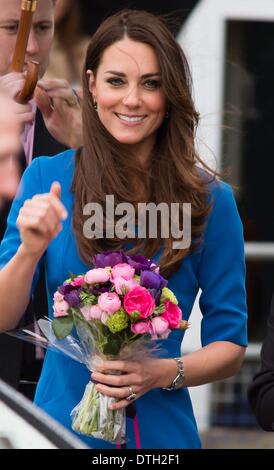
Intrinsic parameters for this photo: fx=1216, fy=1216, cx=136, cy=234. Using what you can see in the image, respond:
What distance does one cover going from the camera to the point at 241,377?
225 inches

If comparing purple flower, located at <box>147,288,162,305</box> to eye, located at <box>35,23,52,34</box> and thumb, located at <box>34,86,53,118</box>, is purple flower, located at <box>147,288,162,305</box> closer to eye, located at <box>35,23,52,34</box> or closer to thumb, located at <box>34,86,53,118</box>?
thumb, located at <box>34,86,53,118</box>

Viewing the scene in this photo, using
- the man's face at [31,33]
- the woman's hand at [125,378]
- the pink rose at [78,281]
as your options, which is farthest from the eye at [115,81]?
the woman's hand at [125,378]

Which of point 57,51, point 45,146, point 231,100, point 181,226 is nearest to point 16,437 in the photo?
point 181,226

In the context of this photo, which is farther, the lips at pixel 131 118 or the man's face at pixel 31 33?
the man's face at pixel 31 33

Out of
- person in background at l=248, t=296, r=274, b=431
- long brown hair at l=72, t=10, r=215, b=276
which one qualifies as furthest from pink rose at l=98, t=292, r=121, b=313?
person in background at l=248, t=296, r=274, b=431

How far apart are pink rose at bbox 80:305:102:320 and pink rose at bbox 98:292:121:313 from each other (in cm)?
1

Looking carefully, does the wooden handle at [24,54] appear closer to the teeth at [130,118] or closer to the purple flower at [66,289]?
the teeth at [130,118]

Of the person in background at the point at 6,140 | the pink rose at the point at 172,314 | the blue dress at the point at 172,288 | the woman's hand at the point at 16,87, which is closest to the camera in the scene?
the person in background at the point at 6,140

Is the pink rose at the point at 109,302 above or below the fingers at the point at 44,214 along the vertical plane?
below

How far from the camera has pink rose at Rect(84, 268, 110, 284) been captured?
2543 mm

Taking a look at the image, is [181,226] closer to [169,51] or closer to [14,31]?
[169,51]

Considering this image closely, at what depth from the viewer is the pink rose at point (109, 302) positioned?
2504mm

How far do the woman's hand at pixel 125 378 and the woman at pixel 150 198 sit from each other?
0.11ft

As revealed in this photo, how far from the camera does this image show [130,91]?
277cm
